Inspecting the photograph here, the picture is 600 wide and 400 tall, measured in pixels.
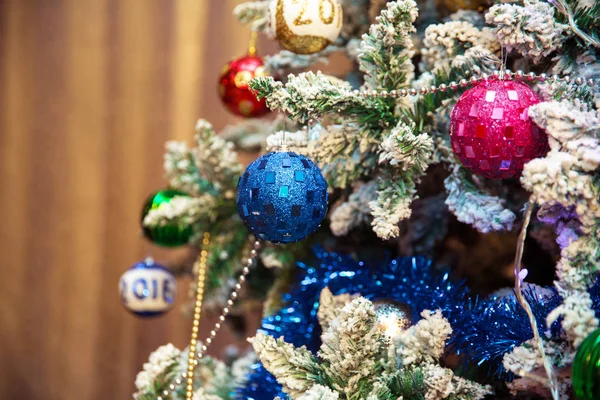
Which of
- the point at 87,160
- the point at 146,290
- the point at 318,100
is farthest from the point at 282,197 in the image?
the point at 87,160

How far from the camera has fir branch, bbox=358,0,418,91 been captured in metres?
0.47

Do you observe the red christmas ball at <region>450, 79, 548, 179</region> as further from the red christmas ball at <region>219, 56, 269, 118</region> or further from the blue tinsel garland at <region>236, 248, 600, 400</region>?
the red christmas ball at <region>219, 56, 269, 118</region>

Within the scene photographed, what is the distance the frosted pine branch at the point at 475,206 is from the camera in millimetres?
499

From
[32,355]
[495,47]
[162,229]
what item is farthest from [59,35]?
[495,47]

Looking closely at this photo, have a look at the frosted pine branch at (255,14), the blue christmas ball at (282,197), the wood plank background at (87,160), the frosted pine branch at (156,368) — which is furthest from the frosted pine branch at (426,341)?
the wood plank background at (87,160)

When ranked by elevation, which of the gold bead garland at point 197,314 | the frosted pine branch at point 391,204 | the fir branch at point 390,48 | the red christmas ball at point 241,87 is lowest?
the gold bead garland at point 197,314

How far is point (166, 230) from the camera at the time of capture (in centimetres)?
70

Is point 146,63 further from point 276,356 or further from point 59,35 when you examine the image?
point 276,356

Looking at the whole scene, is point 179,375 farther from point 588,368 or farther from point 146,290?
point 588,368

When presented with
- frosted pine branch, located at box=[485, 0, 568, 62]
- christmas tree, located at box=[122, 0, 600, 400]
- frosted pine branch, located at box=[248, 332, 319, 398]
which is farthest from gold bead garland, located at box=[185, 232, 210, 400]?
frosted pine branch, located at box=[485, 0, 568, 62]

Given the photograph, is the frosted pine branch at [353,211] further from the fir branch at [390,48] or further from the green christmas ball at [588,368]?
the green christmas ball at [588,368]

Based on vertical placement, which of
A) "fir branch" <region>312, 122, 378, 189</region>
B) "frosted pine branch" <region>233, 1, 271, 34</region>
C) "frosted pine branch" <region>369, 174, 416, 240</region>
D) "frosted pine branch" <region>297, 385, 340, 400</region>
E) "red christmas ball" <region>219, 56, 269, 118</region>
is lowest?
"frosted pine branch" <region>297, 385, 340, 400</region>

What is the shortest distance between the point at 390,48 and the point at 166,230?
0.32m

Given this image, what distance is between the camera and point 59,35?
1.26 meters
